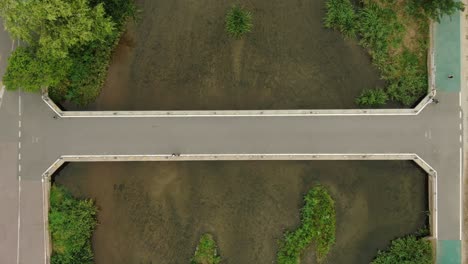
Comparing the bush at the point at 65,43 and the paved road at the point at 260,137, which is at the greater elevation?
the bush at the point at 65,43

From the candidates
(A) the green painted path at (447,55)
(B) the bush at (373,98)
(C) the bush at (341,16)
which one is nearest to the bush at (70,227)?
(B) the bush at (373,98)

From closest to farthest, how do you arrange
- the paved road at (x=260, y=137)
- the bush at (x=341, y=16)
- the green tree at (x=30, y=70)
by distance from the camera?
1. the green tree at (x=30, y=70)
2. the paved road at (x=260, y=137)
3. the bush at (x=341, y=16)

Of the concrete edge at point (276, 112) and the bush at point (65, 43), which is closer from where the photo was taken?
the bush at point (65, 43)

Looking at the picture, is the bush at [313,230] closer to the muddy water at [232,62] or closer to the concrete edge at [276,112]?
the concrete edge at [276,112]

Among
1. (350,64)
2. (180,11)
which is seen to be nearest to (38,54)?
(180,11)

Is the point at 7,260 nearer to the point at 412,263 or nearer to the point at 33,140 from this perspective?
the point at 33,140

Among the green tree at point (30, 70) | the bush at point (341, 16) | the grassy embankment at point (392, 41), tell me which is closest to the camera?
the green tree at point (30, 70)

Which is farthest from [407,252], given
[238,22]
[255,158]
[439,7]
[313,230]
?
[238,22]

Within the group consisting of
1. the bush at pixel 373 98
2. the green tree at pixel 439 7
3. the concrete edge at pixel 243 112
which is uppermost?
the green tree at pixel 439 7

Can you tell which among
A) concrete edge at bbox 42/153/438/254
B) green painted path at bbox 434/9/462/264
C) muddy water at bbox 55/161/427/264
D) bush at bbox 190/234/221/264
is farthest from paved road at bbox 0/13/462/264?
bush at bbox 190/234/221/264
